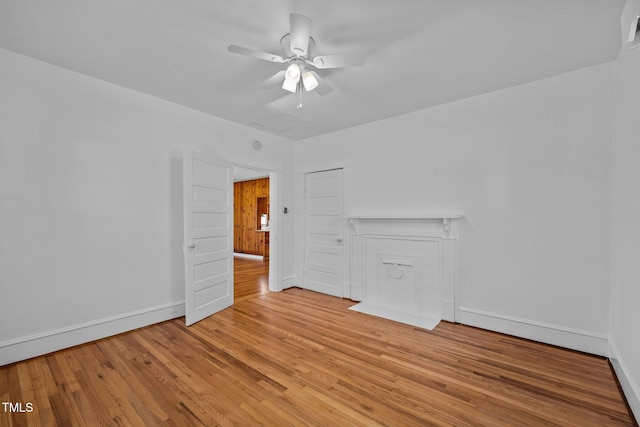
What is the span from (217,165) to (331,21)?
2.37m

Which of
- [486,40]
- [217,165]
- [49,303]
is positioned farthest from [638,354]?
[49,303]

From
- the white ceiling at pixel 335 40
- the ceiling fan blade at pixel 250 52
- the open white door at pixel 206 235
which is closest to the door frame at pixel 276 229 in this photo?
the open white door at pixel 206 235

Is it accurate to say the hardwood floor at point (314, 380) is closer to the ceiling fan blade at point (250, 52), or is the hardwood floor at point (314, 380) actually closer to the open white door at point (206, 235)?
the open white door at point (206, 235)

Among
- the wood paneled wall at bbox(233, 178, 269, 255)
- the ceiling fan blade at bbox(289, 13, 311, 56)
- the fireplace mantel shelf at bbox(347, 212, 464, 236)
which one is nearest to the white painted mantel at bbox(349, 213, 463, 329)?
the fireplace mantel shelf at bbox(347, 212, 464, 236)

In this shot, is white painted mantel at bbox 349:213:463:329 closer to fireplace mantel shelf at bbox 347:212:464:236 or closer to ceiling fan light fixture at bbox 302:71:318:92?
fireplace mantel shelf at bbox 347:212:464:236

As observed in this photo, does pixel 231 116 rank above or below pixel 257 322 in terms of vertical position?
above

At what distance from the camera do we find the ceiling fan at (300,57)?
1.84 m

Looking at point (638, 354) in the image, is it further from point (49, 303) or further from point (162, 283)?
point (49, 303)

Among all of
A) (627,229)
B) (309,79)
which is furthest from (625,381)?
(309,79)

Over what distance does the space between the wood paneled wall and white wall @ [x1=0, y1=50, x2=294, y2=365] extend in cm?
542

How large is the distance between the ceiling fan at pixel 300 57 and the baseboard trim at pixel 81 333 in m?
2.90

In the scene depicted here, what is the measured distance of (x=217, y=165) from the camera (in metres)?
3.68

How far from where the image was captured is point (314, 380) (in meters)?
2.17

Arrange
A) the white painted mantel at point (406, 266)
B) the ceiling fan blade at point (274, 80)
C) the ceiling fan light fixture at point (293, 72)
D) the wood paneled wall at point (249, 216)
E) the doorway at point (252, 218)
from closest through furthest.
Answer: the ceiling fan light fixture at point (293, 72)
the ceiling fan blade at point (274, 80)
the white painted mantel at point (406, 266)
the doorway at point (252, 218)
the wood paneled wall at point (249, 216)
